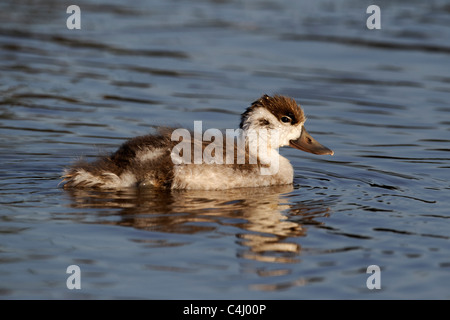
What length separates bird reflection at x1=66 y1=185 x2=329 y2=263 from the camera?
293 inches

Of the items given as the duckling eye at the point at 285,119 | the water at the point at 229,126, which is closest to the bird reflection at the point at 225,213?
the water at the point at 229,126

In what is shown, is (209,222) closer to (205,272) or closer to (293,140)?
(205,272)

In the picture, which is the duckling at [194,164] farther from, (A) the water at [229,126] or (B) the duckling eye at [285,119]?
(A) the water at [229,126]

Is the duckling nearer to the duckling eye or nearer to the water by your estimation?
the duckling eye

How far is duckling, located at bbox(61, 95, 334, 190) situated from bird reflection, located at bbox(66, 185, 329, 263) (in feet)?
0.33

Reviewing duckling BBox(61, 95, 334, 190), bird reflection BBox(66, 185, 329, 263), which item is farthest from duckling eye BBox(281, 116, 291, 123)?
bird reflection BBox(66, 185, 329, 263)

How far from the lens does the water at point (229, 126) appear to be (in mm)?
6707

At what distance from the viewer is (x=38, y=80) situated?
46.0ft

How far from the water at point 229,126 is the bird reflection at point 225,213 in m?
0.03

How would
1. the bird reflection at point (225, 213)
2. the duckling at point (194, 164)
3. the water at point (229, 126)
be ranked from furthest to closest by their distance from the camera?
the duckling at point (194, 164) → the bird reflection at point (225, 213) → the water at point (229, 126)

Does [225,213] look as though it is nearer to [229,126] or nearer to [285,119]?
[285,119]

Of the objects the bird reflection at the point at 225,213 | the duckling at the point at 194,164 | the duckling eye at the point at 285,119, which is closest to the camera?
the bird reflection at the point at 225,213

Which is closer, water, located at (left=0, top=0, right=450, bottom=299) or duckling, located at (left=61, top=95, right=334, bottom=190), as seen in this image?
water, located at (left=0, top=0, right=450, bottom=299)
